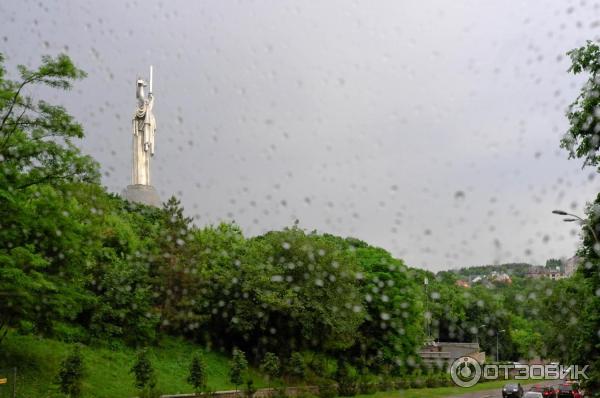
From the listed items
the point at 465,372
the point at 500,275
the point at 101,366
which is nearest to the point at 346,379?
the point at 500,275

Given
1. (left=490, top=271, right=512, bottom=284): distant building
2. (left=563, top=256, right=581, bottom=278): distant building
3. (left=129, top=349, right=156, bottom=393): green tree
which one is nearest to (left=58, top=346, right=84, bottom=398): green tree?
(left=129, top=349, right=156, bottom=393): green tree

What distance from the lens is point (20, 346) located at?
981 inches

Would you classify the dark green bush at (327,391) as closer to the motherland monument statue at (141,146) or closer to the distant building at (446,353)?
the distant building at (446,353)

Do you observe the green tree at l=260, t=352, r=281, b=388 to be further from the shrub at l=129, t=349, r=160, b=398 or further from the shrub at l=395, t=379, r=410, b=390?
the shrub at l=395, t=379, r=410, b=390

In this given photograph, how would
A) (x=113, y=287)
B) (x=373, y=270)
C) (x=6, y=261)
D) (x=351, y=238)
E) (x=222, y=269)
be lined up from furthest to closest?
(x=351, y=238), (x=373, y=270), (x=222, y=269), (x=113, y=287), (x=6, y=261)

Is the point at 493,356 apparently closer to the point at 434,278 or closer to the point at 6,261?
the point at 434,278

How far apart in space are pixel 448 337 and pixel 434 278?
289 inches

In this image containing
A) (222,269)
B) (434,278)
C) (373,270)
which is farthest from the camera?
(434,278)

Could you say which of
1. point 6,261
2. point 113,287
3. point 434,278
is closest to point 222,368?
point 113,287

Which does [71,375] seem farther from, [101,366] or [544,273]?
[544,273]

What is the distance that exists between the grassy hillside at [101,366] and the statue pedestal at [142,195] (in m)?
→ 17.3

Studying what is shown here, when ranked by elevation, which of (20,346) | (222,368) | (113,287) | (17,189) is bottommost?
(222,368)

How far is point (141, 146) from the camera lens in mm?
50188

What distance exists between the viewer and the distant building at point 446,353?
168 feet
